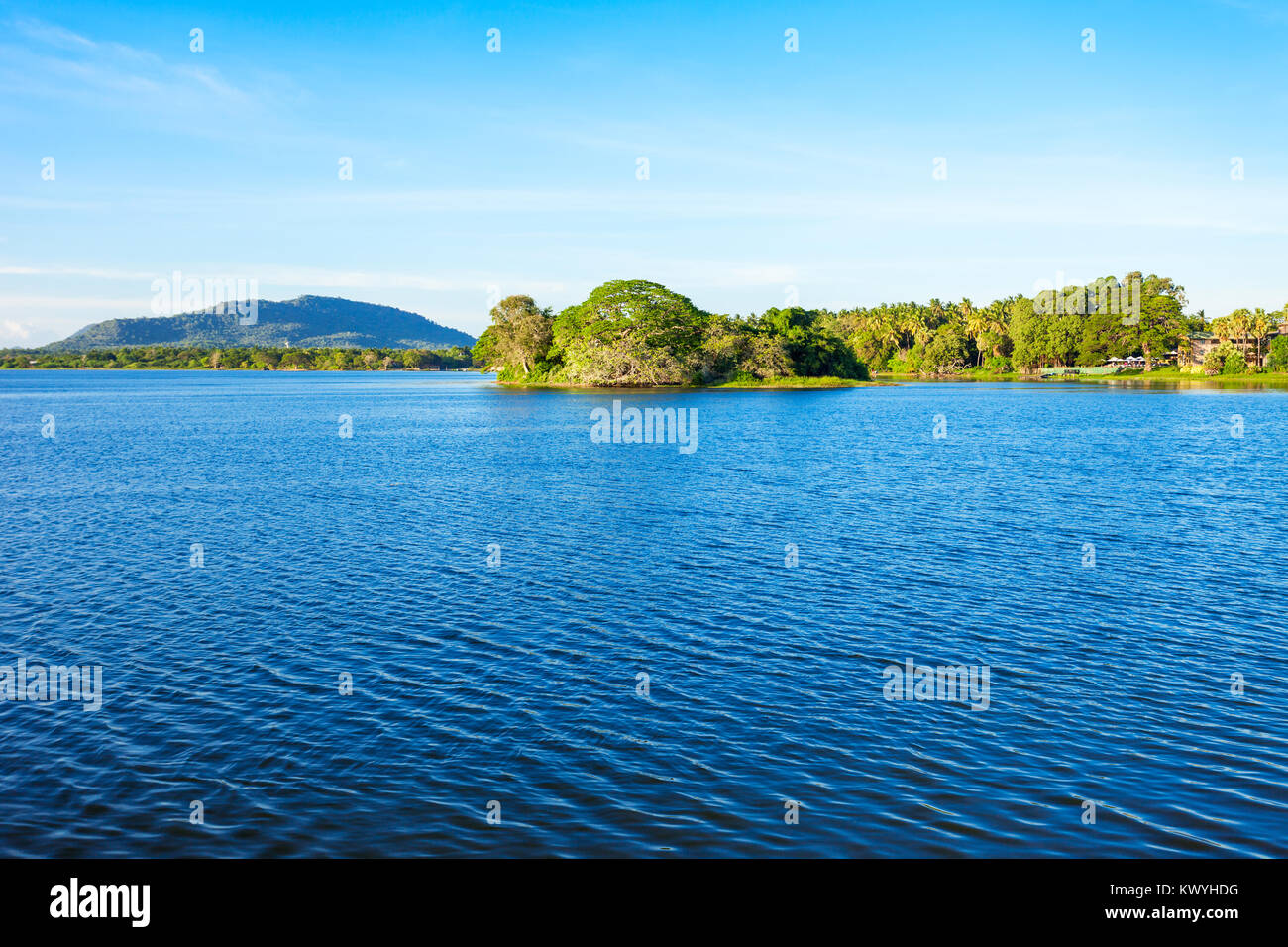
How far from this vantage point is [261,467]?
69938 millimetres

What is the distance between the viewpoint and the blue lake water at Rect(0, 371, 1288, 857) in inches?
621

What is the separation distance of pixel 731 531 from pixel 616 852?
1146 inches

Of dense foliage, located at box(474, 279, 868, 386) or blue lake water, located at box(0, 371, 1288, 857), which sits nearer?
blue lake water, located at box(0, 371, 1288, 857)

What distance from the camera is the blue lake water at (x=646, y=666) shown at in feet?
51.8
